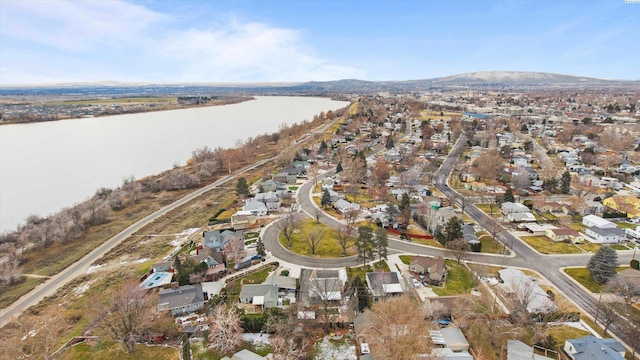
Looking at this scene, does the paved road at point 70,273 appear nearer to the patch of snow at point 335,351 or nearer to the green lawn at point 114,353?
the green lawn at point 114,353

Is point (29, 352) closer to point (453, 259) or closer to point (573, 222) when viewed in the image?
point (453, 259)

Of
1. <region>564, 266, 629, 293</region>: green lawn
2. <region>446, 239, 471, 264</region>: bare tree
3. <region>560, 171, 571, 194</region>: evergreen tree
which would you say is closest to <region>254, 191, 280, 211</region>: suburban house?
<region>446, 239, 471, 264</region>: bare tree

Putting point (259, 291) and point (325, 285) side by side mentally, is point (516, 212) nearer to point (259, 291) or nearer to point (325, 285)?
point (325, 285)

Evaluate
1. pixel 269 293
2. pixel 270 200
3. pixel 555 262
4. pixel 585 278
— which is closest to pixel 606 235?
pixel 555 262

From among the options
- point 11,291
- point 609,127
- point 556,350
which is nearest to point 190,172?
point 11,291

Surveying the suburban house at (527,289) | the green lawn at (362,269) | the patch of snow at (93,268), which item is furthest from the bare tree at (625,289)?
the patch of snow at (93,268)

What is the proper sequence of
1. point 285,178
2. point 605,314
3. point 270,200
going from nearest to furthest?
point 605,314
point 270,200
point 285,178

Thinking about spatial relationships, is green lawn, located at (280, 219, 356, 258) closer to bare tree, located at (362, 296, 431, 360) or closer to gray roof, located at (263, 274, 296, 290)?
gray roof, located at (263, 274, 296, 290)
